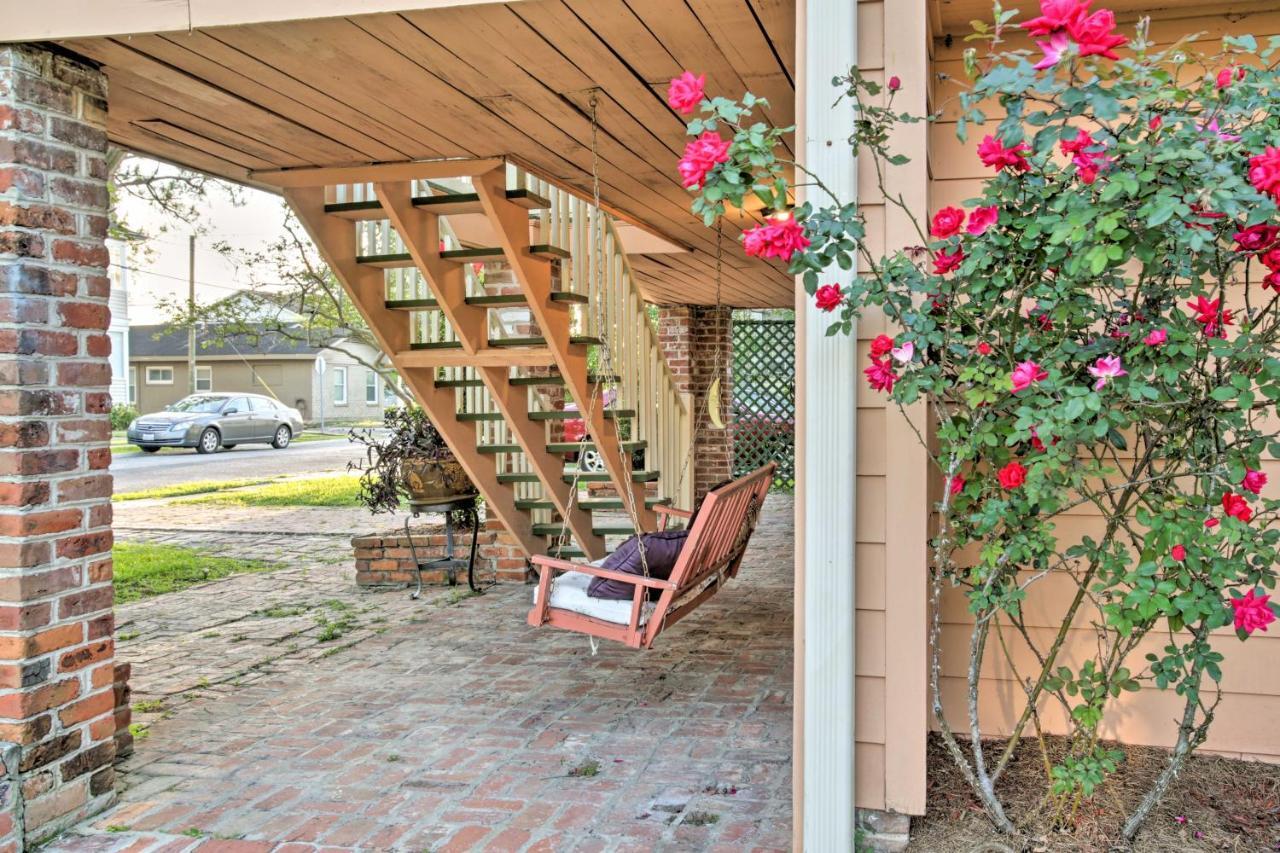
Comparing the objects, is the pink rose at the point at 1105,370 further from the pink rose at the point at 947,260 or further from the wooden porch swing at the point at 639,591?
the wooden porch swing at the point at 639,591

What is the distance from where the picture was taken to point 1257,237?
196 centimetres

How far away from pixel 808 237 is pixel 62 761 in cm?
250

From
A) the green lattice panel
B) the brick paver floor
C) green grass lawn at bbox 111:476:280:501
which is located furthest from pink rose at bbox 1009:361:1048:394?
green grass lawn at bbox 111:476:280:501

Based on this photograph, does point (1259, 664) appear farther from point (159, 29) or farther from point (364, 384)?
point (364, 384)

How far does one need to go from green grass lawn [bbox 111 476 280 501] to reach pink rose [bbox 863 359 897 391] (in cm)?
1090

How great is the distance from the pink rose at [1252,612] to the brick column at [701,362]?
801 cm

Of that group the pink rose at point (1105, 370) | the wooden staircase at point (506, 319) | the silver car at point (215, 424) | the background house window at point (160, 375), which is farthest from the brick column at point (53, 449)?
the background house window at point (160, 375)

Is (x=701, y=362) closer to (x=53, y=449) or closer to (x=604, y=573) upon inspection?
(x=604, y=573)

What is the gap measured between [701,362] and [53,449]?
7.92 metres

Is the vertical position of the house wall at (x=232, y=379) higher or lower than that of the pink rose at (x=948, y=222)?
higher

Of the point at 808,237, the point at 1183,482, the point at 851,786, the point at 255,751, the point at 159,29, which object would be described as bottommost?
the point at 255,751

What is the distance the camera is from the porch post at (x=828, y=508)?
7.73 feet

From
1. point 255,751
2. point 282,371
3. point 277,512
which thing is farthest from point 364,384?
point 255,751

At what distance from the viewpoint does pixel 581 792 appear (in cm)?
290
